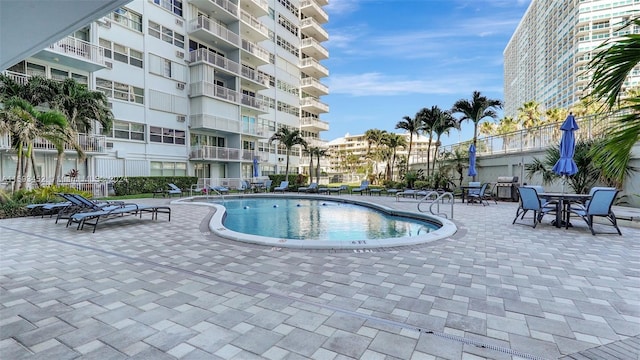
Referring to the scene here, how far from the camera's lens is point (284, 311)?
2.94 meters

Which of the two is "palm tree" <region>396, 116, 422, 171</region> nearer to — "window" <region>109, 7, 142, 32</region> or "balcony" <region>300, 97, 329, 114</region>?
"balcony" <region>300, 97, 329, 114</region>

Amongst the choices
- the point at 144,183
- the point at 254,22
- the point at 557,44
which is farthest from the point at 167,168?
the point at 557,44

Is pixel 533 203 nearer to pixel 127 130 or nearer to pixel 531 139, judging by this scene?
pixel 531 139

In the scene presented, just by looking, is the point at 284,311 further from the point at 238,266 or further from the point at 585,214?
the point at 585,214

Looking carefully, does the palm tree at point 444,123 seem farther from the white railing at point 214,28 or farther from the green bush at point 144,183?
the green bush at point 144,183

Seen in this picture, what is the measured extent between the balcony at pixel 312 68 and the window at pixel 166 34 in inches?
674

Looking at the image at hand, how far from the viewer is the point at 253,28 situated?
90.9 ft

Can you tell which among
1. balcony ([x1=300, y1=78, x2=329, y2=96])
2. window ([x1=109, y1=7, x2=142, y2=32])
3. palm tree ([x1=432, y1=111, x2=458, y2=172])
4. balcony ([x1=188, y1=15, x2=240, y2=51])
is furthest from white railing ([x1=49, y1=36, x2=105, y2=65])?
balcony ([x1=300, y1=78, x2=329, y2=96])

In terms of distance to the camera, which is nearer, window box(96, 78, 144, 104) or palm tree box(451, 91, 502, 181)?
window box(96, 78, 144, 104)

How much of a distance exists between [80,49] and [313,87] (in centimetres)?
2520

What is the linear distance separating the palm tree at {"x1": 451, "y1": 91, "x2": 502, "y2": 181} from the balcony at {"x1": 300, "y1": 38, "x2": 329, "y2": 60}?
23.4 metres

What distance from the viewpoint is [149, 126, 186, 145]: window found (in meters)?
21.3

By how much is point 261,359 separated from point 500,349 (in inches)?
72.7

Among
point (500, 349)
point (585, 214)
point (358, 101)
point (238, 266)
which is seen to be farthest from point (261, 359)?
A: point (358, 101)
